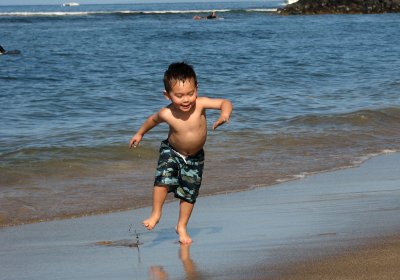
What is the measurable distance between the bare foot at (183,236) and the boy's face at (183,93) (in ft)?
2.08

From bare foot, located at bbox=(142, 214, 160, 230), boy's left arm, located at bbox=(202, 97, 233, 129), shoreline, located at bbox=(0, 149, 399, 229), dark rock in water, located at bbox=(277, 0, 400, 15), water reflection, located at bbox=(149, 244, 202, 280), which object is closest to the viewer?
water reflection, located at bbox=(149, 244, 202, 280)

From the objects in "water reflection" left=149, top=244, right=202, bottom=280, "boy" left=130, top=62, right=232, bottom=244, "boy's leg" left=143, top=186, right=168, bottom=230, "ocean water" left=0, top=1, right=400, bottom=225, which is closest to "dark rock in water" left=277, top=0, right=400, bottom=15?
"ocean water" left=0, top=1, right=400, bottom=225

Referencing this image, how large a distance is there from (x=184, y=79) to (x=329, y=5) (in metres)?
57.1

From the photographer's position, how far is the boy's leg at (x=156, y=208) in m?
4.38

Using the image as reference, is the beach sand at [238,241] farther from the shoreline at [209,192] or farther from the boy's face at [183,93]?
the boy's face at [183,93]

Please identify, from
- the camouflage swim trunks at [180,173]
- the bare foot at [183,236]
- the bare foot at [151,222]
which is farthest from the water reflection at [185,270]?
the camouflage swim trunks at [180,173]

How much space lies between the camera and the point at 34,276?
12.0ft

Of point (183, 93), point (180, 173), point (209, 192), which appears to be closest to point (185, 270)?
point (180, 173)

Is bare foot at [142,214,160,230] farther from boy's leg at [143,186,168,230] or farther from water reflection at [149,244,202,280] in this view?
water reflection at [149,244,202,280]

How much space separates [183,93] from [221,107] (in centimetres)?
21

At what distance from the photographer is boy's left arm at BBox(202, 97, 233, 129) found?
419cm

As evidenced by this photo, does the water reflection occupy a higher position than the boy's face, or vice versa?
the boy's face

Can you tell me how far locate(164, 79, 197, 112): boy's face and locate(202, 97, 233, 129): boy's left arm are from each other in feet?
0.33

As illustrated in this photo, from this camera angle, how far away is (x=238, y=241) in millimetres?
4191
